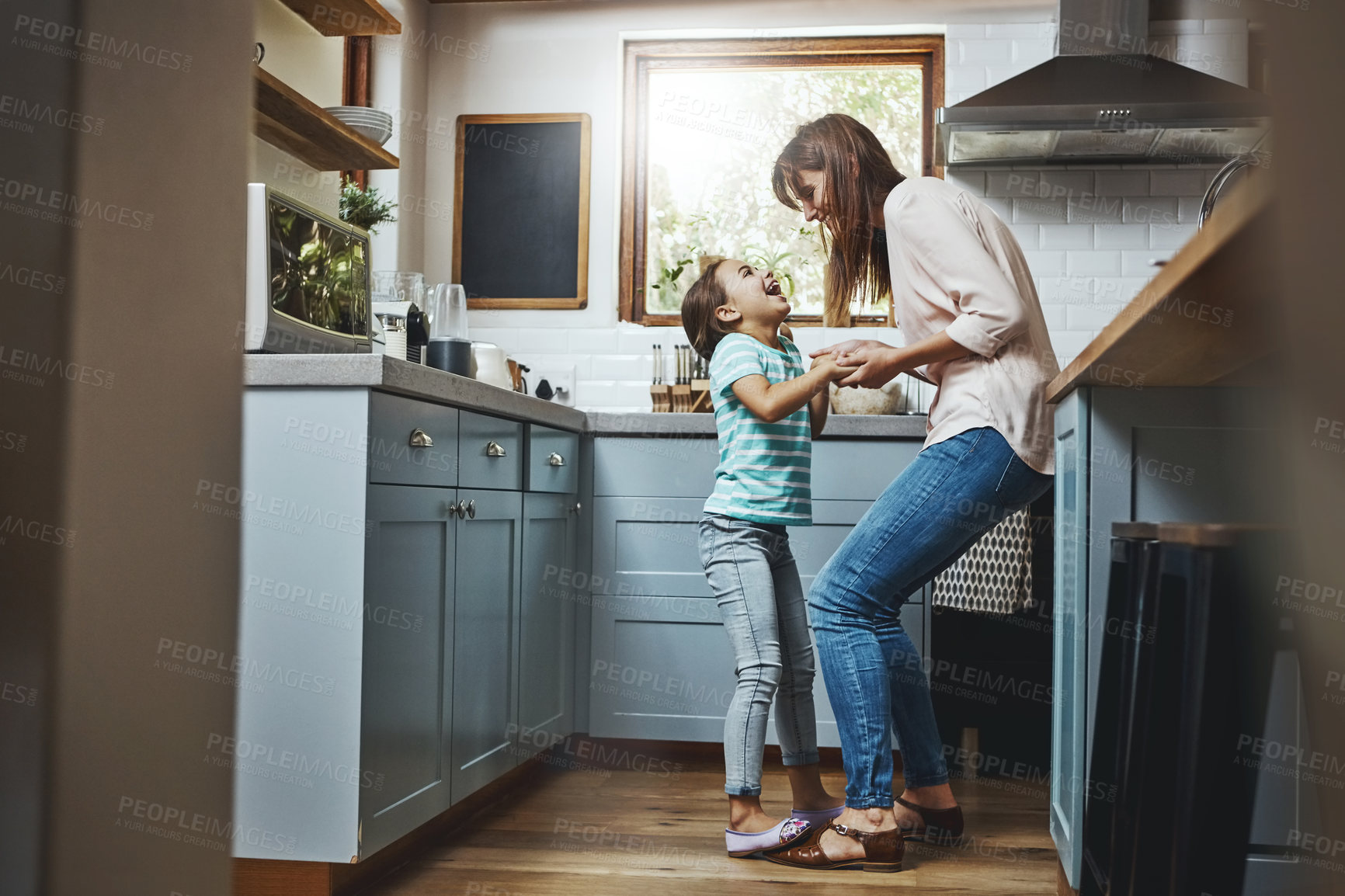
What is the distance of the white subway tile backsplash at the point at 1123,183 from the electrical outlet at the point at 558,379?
5.71 ft

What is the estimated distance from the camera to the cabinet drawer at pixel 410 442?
5.50ft

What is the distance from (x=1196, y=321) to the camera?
3.75 ft

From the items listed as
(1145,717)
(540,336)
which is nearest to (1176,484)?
(1145,717)

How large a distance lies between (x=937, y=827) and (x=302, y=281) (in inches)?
61.4

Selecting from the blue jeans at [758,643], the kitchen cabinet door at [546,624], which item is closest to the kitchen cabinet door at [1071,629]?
the blue jeans at [758,643]

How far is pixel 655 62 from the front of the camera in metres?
3.60

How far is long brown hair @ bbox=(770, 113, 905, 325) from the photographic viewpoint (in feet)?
6.63

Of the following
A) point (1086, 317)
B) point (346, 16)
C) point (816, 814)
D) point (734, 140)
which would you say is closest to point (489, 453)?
point (816, 814)

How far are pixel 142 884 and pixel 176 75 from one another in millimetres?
322

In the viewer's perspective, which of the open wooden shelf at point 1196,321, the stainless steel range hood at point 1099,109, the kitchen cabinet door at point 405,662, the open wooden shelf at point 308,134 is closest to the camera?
the open wooden shelf at point 1196,321

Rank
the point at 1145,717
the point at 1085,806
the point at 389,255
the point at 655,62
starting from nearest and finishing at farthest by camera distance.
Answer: the point at 1145,717 → the point at 1085,806 → the point at 389,255 → the point at 655,62

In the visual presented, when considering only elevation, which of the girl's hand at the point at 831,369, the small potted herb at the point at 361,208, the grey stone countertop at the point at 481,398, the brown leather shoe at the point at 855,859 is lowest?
the brown leather shoe at the point at 855,859

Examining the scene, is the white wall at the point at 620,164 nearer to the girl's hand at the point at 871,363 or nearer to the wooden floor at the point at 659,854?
the wooden floor at the point at 659,854

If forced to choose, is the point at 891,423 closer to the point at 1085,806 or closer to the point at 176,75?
the point at 1085,806
